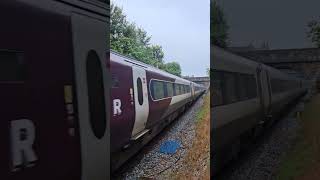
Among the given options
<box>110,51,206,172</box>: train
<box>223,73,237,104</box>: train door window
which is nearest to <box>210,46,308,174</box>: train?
<box>223,73,237,104</box>: train door window

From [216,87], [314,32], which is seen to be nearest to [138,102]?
[216,87]

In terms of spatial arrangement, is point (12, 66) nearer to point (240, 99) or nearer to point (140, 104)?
point (240, 99)

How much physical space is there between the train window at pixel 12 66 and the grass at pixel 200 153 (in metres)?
1.04

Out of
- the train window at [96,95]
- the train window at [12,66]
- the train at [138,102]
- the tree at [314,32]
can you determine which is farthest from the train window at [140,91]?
the tree at [314,32]

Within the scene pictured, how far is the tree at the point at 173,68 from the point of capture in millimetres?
3006

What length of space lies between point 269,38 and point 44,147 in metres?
1.34

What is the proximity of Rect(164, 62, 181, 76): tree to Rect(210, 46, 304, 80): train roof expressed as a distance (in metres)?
0.47

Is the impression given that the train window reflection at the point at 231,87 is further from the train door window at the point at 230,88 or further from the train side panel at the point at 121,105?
the train side panel at the point at 121,105

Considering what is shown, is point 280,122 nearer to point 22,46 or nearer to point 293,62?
point 293,62

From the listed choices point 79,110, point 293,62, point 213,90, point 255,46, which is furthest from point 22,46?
point 293,62

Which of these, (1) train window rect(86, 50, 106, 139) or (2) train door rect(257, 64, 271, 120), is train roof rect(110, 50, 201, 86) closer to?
(1) train window rect(86, 50, 106, 139)

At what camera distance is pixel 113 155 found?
3.26 m

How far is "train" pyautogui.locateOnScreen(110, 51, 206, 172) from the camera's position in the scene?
3254 millimetres

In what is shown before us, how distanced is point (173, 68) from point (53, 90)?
3.00ft
